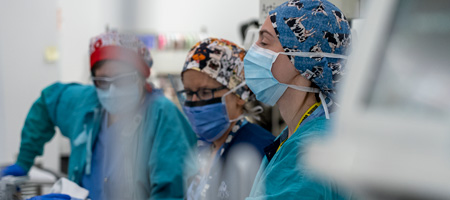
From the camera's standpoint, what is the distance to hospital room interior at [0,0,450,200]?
484 millimetres

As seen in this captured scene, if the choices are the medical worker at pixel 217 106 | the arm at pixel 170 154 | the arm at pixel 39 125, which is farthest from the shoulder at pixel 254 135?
the arm at pixel 39 125

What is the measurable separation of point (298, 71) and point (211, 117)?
608 mm

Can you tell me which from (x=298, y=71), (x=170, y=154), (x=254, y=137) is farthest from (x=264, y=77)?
(x=170, y=154)

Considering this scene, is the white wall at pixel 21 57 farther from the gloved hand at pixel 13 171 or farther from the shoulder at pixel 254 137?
the shoulder at pixel 254 137

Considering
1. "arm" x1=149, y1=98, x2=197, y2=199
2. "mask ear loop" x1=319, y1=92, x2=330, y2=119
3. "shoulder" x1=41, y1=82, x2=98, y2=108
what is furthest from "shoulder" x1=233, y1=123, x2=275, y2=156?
"shoulder" x1=41, y1=82, x2=98, y2=108

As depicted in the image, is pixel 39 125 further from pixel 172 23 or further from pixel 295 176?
pixel 172 23

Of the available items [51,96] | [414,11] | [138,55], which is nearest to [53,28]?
[51,96]

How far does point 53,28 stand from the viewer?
179 inches

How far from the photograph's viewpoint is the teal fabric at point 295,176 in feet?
3.42

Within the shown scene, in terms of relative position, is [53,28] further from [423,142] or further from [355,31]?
[423,142]

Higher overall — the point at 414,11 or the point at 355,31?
the point at 414,11

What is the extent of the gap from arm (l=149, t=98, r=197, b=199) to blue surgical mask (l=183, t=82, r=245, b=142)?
216mm

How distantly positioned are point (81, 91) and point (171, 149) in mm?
670

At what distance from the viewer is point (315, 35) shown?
3.92 feet
